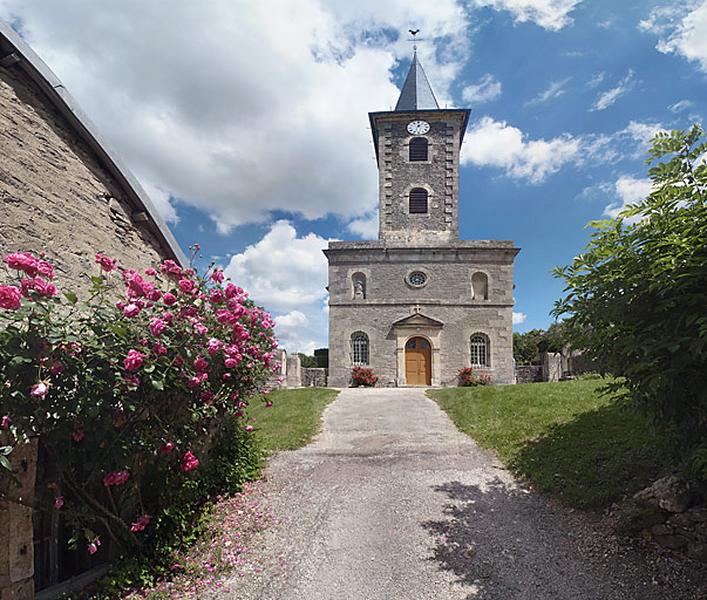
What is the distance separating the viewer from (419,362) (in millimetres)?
20000

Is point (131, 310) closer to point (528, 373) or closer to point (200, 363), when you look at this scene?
point (200, 363)

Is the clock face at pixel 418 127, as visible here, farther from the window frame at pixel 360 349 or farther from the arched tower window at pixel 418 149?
the window frame at pixel 360 349

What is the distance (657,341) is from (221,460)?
17.7ft

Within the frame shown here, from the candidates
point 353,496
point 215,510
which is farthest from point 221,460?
point 353,496

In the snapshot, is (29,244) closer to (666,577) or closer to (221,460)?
(221,460)

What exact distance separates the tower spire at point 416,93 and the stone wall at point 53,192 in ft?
65.6

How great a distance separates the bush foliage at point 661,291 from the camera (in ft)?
10.6

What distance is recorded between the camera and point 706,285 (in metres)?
3.28

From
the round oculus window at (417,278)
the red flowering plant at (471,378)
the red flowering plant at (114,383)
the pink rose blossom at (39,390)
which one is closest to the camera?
the pink rose blossom at (39,390)

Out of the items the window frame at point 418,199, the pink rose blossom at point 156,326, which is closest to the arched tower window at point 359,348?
the window frame at point 418,199

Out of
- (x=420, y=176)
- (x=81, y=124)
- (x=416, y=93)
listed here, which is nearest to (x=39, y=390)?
(x=81, y=124)

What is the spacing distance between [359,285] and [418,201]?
5.71 m

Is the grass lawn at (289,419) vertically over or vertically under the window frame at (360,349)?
under

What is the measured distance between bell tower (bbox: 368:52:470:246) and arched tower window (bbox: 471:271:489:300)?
234 centimetres
